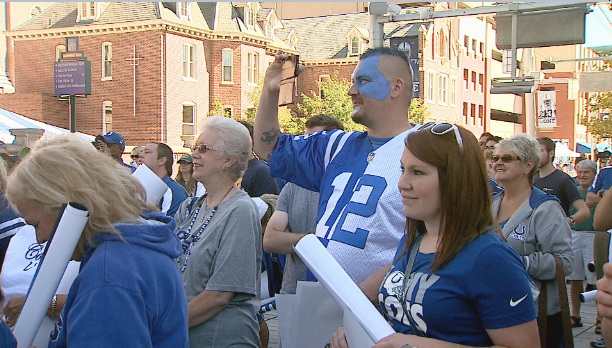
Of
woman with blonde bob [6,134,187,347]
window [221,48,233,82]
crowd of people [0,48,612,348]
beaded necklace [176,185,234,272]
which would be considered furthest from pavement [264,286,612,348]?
window [221,48,233,82]

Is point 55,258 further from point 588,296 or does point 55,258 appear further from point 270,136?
point 270,136

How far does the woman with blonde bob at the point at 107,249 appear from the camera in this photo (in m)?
1.87

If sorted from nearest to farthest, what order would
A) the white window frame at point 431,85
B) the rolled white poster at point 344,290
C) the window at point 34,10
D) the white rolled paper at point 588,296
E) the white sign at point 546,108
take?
the white rolled paper at point 588,296 → the rolled white poster at point 344,290 → the white sign at point 546,108 → the window at point 34,10 → the white window frame at point 431,85

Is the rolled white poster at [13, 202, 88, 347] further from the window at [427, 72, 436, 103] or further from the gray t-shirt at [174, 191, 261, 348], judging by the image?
the window at [427, 72, 436, 103]

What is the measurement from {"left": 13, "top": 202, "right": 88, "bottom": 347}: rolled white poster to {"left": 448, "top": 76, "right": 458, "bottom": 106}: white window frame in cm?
4639

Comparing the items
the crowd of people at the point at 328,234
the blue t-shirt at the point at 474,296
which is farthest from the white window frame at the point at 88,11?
the blue t-shirt at the point at 474,296

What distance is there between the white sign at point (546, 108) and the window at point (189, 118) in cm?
1918

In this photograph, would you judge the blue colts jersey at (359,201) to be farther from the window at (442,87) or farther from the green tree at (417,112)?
the window at (442,87)

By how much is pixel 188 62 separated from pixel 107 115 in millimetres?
4955

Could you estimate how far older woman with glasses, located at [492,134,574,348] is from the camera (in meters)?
4.15

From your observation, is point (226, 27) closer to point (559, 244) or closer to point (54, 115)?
point (54, 115)

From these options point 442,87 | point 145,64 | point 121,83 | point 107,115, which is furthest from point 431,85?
point 107,115

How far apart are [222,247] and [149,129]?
2909cm

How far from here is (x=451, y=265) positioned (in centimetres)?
211
